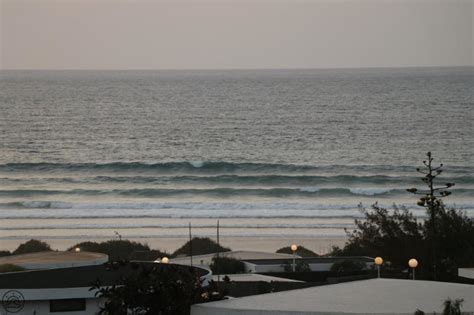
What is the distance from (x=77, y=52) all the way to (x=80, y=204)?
52648 millimetres

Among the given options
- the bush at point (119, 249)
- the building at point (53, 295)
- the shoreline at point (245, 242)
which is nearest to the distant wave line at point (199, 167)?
the shoreline at point (245, 242)

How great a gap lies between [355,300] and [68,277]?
6337 millimetres

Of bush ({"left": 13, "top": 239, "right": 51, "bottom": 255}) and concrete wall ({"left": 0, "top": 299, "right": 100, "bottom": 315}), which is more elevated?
concrete wall ({"left": 0, "top": 299, "right": 100, "bottom": 315})

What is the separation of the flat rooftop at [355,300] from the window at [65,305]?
3.31 meters

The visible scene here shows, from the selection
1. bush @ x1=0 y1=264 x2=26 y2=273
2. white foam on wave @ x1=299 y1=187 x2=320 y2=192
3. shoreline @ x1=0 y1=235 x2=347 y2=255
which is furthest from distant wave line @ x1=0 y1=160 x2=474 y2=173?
bush @ x1=0 y1=264 x2=26 y2=273

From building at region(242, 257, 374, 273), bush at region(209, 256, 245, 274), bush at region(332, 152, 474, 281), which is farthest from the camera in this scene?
building at region(242, 257, 374, 273)

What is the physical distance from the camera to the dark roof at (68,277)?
63.9 ft

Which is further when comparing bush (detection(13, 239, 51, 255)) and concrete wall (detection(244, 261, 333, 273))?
bush (detection(13, 239, 51, 255))

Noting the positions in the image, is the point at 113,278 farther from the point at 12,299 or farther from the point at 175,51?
the point at 175,51

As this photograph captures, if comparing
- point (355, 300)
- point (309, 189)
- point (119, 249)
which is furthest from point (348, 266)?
point (309, 189)

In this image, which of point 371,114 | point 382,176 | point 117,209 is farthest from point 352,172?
point 371,114

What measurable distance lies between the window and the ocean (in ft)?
108

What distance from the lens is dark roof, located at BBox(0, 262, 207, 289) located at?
63.9 ft

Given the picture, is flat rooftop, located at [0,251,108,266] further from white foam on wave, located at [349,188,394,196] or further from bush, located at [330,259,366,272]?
white foam on wave, located at [349,188,394,196]
